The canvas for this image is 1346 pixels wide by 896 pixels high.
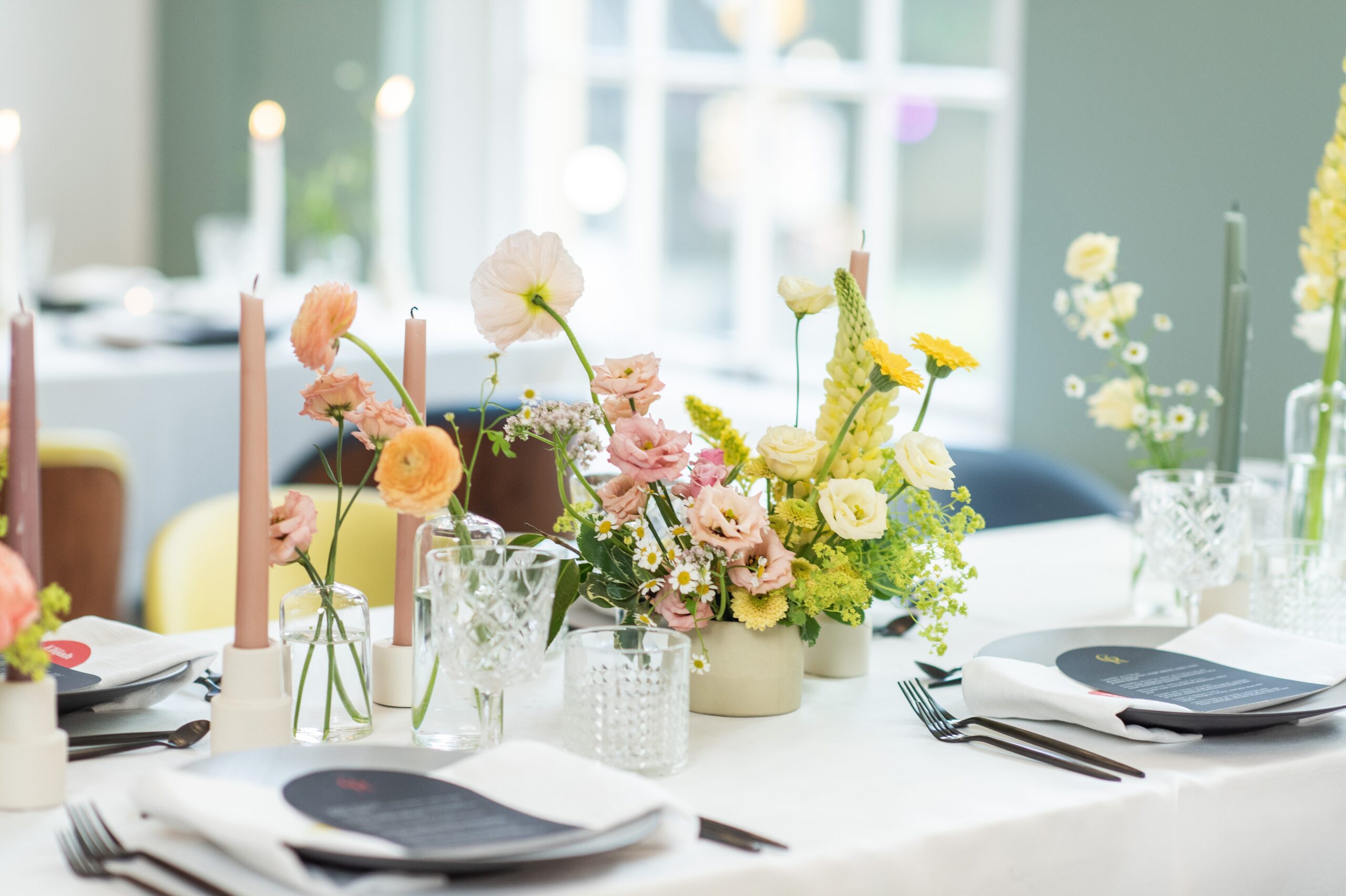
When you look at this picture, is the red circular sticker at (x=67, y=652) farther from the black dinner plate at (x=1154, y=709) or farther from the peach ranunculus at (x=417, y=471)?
the black dinner plate at (x=1154, y=709)

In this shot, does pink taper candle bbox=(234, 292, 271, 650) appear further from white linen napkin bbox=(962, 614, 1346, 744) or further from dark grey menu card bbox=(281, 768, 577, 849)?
white linen napkin bbox=(962, 614, 1346, 744)

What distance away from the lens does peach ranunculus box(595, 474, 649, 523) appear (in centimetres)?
93

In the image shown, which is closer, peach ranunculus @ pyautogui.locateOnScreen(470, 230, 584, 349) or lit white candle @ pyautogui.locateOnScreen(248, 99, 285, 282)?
peach ranunculus @ pyautogui.locateOnScreen(470, 230, 584, 349)

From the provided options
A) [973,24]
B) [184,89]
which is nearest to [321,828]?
[973,24]

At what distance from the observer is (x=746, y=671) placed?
0.99 m

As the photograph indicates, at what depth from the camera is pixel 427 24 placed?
4.58m

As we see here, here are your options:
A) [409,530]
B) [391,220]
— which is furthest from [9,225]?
[409,530]

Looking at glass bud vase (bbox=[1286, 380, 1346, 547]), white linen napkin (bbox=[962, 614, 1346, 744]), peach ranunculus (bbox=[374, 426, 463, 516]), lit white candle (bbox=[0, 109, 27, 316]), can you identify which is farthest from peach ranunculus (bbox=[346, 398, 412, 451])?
lit white candle (bbox=[0, 109, 27, 316])

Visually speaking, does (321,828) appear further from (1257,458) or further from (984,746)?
(1257,458)

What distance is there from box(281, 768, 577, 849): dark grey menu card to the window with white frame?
2.17 metres

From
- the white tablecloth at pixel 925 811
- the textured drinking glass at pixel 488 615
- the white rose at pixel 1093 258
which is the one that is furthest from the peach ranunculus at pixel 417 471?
the white rose at pixel 1093 258

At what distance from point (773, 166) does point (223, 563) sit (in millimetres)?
2425

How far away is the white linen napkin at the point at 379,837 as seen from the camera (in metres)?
0.66

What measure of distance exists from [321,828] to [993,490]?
63.2 inches
